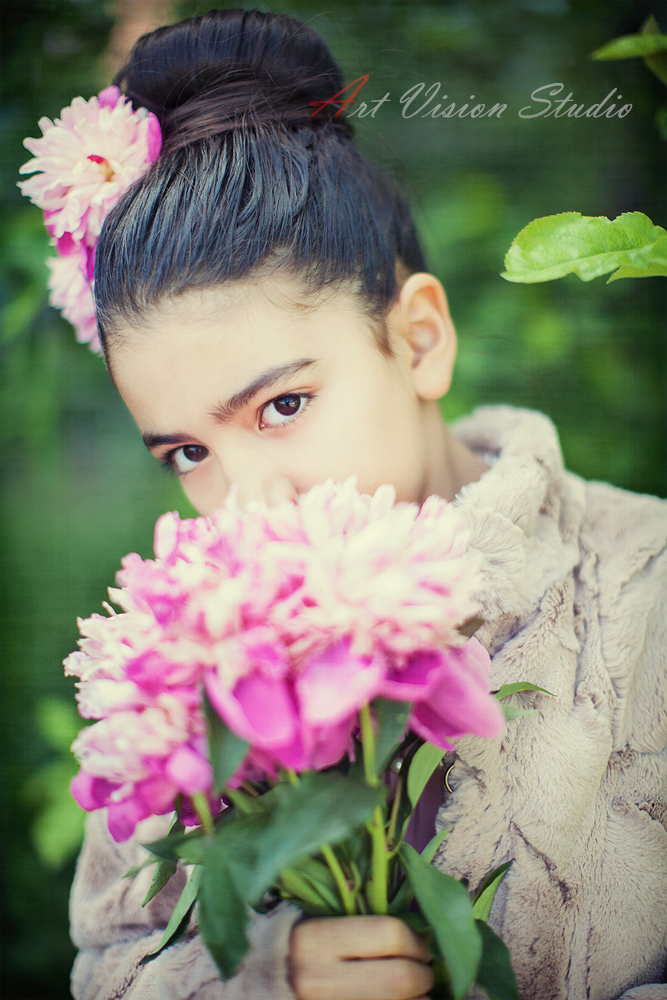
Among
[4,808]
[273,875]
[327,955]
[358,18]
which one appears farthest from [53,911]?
[358,18]

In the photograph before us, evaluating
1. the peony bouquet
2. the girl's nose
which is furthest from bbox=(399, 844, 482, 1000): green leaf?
the girl's nose

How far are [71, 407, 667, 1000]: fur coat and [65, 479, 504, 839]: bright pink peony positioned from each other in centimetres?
21

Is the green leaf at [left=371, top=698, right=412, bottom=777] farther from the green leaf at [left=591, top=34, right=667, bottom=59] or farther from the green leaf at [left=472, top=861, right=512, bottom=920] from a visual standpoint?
the green leaf at [left=591, top=34, right=667, bottom=59]

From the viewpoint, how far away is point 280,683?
35 cm

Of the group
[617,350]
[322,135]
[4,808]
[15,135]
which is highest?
[15,135]

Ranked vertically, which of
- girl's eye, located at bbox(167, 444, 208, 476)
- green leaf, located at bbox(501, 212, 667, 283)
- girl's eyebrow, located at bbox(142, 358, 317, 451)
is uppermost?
green leaf, located at bbox(501, 212, 667, 283)

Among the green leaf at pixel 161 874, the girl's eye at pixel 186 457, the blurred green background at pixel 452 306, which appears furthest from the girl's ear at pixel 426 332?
the green leaf at pixel 161 874

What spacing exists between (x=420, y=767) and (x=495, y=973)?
0.13 meters

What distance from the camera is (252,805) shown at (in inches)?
15.7

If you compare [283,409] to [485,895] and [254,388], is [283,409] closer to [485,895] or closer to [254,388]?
[254,388]

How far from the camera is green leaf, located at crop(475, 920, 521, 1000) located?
41 cm

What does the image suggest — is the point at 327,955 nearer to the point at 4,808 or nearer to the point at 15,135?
the point at 4,808

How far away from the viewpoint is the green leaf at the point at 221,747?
0.35 meters

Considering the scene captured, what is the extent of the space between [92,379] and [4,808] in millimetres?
494
